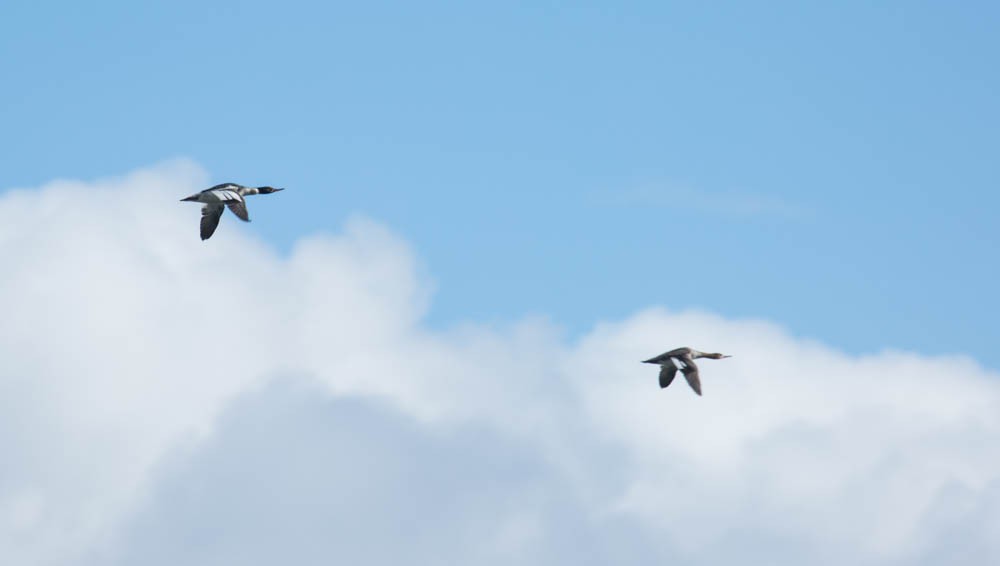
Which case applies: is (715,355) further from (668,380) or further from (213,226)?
(213,226)

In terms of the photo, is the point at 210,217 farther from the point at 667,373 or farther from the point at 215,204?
the point at 667,373

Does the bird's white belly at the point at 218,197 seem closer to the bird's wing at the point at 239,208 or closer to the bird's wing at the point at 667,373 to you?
the bird's wing at the point at 239,208

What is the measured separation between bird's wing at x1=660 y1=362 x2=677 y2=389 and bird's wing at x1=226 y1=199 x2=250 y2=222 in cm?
2480

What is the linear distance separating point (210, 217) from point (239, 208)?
1.98 meters

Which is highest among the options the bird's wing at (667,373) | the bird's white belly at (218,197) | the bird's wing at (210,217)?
the bird's white belly at (218,197)

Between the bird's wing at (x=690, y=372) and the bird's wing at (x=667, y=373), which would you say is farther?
the bird's wing at (x=667, y=373)

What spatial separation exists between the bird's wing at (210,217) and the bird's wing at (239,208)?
0.77m

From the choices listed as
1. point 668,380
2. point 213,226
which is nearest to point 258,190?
point 213,226

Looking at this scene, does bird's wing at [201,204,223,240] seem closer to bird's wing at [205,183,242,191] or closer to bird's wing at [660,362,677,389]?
bird's wing at [205,183,242,191]

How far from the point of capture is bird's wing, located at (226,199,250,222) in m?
95.9

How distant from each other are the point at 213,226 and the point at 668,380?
27205 millimetres

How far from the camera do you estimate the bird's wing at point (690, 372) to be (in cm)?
9538

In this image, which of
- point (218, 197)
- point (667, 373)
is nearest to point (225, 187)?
point (218, 197)

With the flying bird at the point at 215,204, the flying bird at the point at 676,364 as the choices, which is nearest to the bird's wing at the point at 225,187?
the flying bird at the point at 215,204
